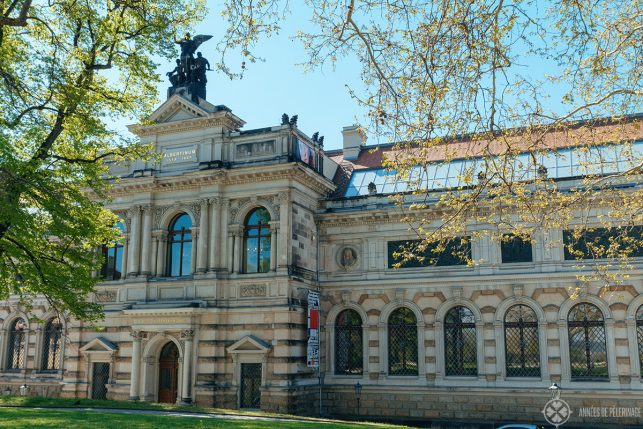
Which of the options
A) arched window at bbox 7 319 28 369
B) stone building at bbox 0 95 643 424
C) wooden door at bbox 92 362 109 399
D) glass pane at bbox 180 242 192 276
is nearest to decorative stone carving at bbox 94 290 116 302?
stone building at bbox 0 95 643 424

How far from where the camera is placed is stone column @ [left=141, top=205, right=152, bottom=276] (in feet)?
108

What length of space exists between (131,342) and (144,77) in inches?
553

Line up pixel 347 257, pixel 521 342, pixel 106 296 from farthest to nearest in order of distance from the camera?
pixel 106 296 < pixel 347 257 < pixel 521 342

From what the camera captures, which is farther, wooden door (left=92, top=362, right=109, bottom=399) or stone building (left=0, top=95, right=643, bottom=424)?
wooden door (left=92, top=362, right=109, bottom=399)

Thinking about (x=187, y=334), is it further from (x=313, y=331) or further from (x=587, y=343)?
(x=587, y=343)

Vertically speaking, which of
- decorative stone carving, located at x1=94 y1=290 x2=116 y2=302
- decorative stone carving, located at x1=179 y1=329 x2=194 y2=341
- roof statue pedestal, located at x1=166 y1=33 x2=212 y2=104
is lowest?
decorative stone carving, located at x1=179 y1=329 x2=194 y2=341

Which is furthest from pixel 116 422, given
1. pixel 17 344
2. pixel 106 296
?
pixel 17 344

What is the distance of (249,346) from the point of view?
30203 millimetres

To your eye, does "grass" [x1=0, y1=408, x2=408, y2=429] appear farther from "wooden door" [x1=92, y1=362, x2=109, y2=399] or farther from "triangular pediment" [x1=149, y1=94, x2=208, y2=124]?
"triangular pediment" [x1=149, y1=94, x2=208, y2=124]

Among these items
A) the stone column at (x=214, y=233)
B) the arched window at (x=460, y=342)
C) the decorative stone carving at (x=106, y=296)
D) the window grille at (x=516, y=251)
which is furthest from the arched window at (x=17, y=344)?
the window grille at (x=516, y=251)

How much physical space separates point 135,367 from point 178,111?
40.7 feet

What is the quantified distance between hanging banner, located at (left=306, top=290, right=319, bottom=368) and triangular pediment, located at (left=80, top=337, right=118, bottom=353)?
945cm

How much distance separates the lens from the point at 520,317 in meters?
29.9

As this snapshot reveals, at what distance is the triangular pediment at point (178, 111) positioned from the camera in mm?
32938
